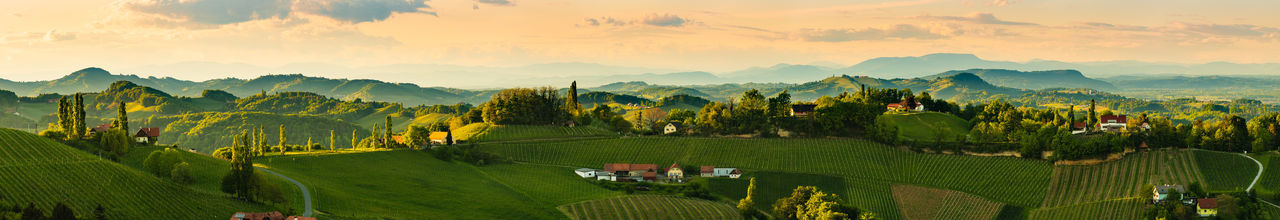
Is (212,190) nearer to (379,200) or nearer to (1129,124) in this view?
(379,200)

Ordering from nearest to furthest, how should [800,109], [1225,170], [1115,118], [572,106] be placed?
1. [1225,170]
2. [1115,118]
3. [800,109]
4. [572,106]

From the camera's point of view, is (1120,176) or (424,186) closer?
(424,186)

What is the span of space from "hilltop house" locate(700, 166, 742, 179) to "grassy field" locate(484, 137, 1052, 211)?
3.49m

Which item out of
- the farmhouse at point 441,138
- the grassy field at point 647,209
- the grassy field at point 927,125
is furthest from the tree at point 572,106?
the grassy field at point 647,209

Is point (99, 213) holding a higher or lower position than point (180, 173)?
lower

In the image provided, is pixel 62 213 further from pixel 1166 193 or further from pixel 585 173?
pixel 1166 193

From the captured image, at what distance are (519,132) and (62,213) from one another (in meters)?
83.0

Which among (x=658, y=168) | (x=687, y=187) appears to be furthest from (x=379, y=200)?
(x=658, y=168)

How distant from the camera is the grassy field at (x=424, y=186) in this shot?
218ft

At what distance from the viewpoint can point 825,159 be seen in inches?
4245

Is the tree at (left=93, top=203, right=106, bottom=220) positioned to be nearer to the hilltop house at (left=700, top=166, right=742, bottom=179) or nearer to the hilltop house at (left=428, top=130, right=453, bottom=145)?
the hilltop house at (left=700, top=166, right=742, bottom=179)

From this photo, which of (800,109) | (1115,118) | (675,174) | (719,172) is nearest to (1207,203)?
(719,172)

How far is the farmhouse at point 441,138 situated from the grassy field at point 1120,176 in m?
84.0

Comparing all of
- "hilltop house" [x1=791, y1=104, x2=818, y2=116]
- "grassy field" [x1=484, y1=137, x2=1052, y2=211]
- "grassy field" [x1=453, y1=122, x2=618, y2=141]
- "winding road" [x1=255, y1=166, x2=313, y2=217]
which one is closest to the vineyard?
"grassy field" [x1=484, y1=137, x2=1052, y2=211]
